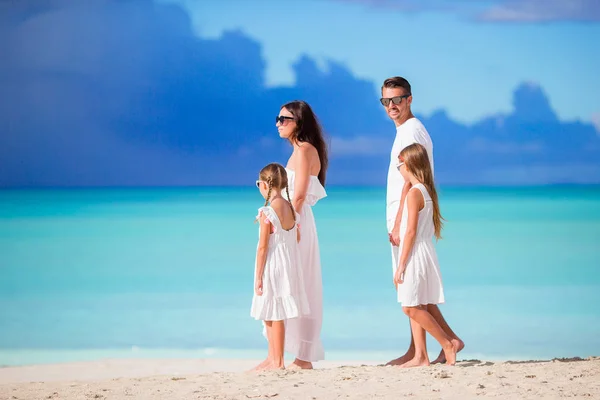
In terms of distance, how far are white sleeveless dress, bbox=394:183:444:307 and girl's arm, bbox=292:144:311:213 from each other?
498mm

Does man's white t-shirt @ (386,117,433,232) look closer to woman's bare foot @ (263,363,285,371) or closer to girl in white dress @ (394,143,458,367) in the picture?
girl in white dress @ (394,143,458,367)

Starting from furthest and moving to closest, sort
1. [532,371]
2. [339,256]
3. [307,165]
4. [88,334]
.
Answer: [339,256], [88,334], [307,165], [532,371]

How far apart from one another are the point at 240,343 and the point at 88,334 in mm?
1340

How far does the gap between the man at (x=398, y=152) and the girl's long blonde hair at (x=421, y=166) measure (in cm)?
10

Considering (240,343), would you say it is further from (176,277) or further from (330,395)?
(176,277)

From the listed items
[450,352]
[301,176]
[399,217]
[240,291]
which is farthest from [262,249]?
[240,291]

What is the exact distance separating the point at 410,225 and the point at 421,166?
28cm

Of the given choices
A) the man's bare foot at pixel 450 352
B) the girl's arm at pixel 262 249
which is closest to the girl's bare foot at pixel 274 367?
the girl's arm at pixel 262 249

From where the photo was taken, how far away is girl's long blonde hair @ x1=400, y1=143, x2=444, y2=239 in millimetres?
4359

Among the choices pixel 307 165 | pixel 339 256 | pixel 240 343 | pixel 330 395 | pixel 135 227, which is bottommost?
pixel 330 395

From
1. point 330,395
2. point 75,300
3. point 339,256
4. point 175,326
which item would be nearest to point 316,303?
point 330,395

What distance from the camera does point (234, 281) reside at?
10484 mm

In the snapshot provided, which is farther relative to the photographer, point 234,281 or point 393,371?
point 234,281

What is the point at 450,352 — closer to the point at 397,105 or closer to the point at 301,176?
the point at 301,176
